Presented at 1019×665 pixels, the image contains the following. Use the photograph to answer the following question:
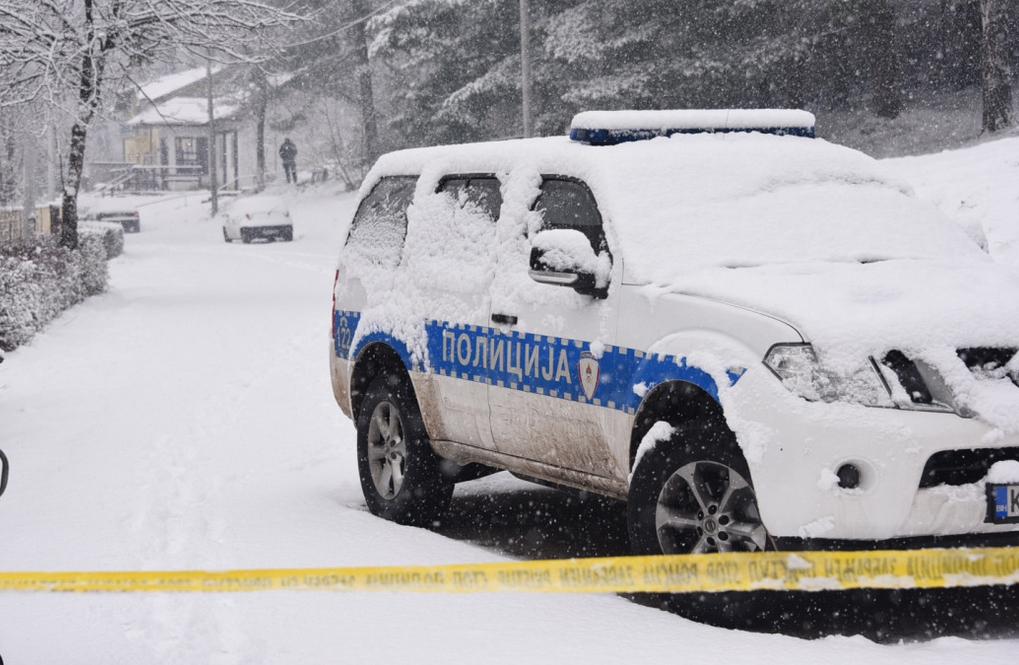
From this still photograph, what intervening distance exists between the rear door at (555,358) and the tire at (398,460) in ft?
2.62

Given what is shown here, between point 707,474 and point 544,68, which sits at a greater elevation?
point 544,68

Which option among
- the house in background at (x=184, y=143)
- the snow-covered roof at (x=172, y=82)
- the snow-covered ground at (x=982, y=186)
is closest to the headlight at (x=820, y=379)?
the snow-covered ground at (x=982, y=186)

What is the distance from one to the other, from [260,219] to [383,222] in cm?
3970

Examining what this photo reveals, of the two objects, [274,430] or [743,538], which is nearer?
[743,538]

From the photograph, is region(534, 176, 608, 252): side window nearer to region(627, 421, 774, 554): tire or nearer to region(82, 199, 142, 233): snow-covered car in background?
region(627, 421, 774, 554): tire

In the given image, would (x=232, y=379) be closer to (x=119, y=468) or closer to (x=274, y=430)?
(x=274, y=430)

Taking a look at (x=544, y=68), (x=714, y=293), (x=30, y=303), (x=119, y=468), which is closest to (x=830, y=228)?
(x=714, y=293)

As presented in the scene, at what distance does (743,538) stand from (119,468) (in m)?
5.43

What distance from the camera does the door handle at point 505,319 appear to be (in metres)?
6.62

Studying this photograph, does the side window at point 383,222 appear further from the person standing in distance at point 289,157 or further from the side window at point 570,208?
the person standing in distance at point 289,157

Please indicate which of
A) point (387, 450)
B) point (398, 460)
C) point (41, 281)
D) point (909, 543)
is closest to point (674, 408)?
point (909, 543)

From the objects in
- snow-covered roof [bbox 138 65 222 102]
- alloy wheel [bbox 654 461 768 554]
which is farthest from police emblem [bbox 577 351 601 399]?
snow-covered roof [bbox 138 65 222 102]

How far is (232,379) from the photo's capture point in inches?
563

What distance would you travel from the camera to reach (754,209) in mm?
6211
